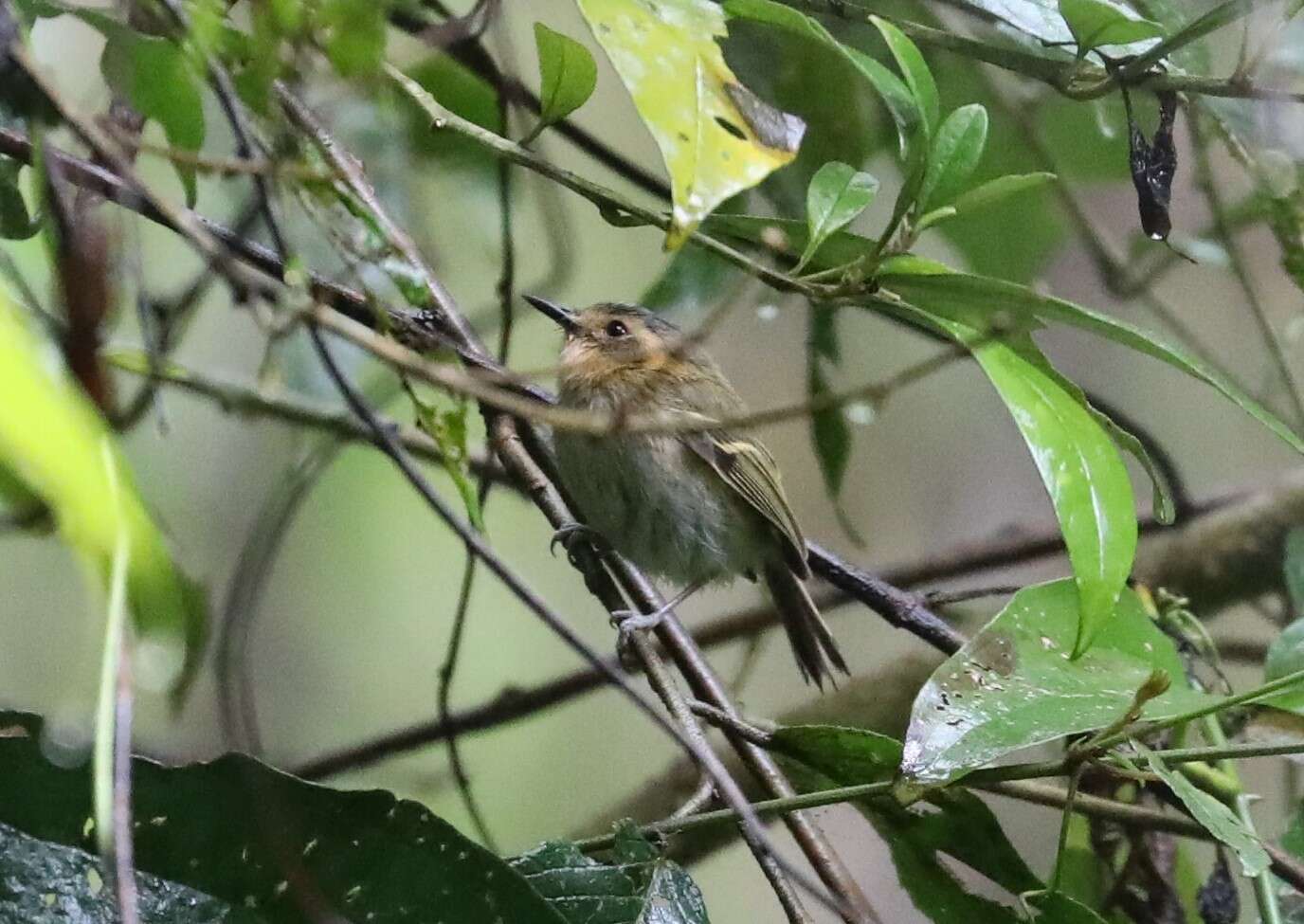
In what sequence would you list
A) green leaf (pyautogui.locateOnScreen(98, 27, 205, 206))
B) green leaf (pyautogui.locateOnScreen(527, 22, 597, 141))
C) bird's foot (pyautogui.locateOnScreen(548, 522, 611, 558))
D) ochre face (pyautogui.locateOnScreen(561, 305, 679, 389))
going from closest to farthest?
green leaf (pyautogui.locateOnScreen(98, 27, 205, 206))
green leaf (pyautogui.locateOnScreen(527, 22, 597, 141))
bird's foot (pyautogui.locateOnScreen(548, 522, 611, 558))
ochre face (pyautogui.locateOnScreen(561, 305, 679, 389))

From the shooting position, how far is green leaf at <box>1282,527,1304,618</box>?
5.00 feet

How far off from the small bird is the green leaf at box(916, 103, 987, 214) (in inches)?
32.6

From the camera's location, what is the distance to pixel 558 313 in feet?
6.05

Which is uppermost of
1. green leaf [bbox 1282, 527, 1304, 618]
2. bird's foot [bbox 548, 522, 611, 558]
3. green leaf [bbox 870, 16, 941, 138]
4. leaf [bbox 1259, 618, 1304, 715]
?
green leaf [bbox 870, 16, 941, 138]

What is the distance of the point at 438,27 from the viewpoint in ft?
3.96

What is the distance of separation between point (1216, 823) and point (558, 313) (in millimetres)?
1148

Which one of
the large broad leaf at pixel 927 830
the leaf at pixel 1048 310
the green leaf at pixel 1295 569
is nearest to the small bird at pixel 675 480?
the green leaf at pixel 1295 569

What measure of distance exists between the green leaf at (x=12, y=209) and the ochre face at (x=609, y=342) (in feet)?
2.99

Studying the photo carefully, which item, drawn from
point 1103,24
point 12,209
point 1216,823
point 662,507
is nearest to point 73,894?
point 12,209

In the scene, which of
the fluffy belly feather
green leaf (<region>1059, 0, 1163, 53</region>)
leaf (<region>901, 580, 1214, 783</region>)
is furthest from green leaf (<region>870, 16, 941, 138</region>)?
the fluffy belly feather

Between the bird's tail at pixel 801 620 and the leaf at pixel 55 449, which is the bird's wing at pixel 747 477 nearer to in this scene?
the bird's tail at pixel 801 620

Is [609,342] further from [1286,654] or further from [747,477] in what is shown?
[1286,654]

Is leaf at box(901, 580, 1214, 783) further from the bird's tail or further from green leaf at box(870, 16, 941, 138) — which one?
the bird's tail

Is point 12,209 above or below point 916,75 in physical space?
above
